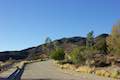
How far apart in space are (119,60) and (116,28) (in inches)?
1482

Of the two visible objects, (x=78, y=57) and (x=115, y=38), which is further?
(x=78, y=57)

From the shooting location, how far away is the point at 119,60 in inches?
3809

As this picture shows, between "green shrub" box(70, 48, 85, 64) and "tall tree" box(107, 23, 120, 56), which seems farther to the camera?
"green shrub" box(70, 48, 85, 64)

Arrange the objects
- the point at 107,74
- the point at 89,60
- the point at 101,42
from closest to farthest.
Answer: the point at 107,74
the point at 89,60
the point at 101,42

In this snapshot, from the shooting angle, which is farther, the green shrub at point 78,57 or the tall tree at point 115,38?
the green shrub at point 78,57

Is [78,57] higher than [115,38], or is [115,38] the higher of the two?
[115,38]

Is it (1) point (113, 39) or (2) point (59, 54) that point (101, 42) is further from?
(1) point (113, 39)

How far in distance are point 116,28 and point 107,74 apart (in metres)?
20.9

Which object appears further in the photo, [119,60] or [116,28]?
[119,60]

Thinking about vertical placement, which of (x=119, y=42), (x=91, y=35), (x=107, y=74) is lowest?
(x=107, y=74)

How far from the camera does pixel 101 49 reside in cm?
13125

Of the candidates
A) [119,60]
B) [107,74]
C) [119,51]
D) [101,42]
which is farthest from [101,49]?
[107,74]

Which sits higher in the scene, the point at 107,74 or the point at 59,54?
the point at 59,54

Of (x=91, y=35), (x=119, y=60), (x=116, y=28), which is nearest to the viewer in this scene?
(x=116, y=28)
